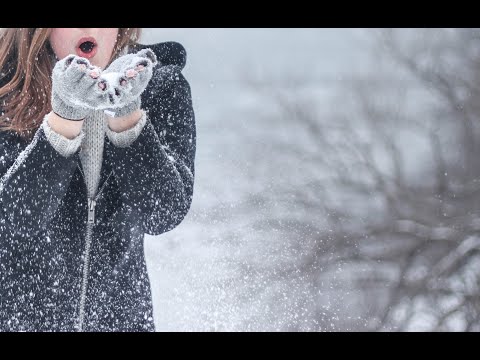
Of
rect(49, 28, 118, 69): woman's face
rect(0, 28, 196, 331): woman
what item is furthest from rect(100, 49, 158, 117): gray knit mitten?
rect(49, 28, 118, 69): woman's face

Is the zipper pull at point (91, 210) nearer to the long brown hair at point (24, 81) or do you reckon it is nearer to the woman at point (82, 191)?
the woman at point (82, 191)

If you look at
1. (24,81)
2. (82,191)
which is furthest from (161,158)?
(24,81)

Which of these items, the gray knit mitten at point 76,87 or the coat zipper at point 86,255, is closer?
the gray knit mitten at point 76,87

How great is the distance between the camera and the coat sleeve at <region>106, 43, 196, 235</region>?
1462mm

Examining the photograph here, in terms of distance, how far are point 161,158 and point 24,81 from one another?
35 cm

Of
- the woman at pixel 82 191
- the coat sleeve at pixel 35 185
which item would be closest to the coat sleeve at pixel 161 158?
the woman at pixel 82 191

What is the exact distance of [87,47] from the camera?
168 cm

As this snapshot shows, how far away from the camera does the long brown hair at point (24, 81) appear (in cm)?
154

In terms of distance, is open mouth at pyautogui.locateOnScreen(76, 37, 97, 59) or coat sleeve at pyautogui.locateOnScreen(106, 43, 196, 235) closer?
coat sleeve at pyautogui.locateOnScreen(106, 43, 196, 235)

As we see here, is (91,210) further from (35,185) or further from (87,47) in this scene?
(87,47)

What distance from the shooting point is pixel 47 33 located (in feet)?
5.37

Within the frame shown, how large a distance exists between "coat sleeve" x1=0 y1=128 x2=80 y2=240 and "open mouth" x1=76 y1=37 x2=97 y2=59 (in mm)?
316

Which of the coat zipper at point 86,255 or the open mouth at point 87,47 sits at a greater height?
the open mouth at point 87,47

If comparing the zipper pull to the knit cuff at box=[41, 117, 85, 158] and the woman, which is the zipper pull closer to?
the woman
